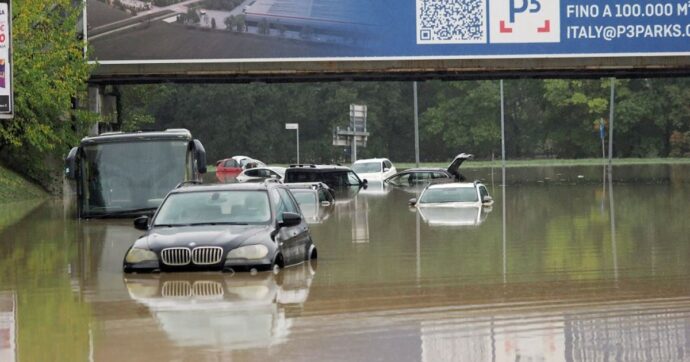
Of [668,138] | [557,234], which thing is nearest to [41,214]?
[557,234]

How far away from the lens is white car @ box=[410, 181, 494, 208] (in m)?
40.9

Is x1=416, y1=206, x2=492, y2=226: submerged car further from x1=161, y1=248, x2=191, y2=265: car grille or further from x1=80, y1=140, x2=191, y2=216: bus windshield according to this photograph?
x1=161, y1=248, x2=191, y2=265: car grille

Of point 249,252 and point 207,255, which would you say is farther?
point 249,252

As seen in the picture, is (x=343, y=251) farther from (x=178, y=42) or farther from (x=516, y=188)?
(x=516, y=188)

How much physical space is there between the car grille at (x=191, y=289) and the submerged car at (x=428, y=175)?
47.9m

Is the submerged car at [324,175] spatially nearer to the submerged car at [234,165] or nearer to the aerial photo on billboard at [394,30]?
the aerial photo on billboard at [394,30]

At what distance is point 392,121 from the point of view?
4995 inches

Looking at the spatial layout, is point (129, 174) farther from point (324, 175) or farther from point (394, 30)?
point (324, 175)

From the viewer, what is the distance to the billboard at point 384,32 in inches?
2040

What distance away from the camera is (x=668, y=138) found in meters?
117

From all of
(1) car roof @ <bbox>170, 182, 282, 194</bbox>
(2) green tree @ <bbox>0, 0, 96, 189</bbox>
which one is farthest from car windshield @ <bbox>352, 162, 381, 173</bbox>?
(1) car roof @ <bbox>170, 182, 282, 194</bbox>

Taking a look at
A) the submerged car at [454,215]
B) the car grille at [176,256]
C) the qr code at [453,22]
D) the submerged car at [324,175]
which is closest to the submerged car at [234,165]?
the submerged car at [324,175]

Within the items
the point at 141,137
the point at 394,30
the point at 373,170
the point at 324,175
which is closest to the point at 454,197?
the point at 141,137

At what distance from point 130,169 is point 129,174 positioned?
126 millimetres
